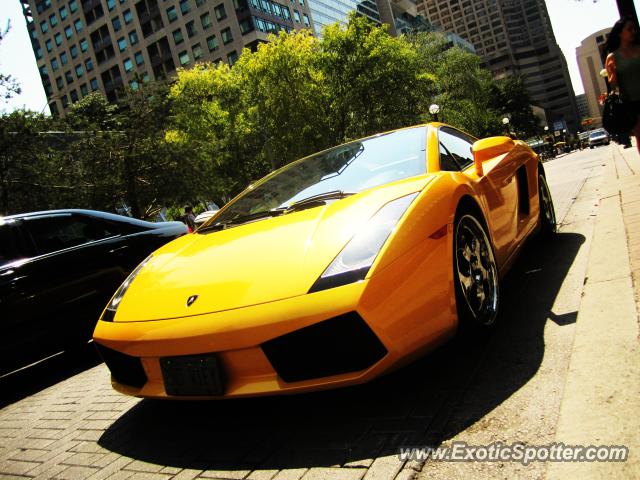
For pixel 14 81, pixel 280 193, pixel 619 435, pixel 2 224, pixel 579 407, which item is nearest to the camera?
pixel 619 435

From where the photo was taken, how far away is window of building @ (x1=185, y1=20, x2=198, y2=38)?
60.8 metres

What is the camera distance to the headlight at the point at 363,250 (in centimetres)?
197

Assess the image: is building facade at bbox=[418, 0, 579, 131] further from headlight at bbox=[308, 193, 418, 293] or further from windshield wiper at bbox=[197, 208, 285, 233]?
headlight at bbox=[308, 193, 418, 293]

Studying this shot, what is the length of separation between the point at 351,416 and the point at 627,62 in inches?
143

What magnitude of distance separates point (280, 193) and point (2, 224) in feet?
8.46

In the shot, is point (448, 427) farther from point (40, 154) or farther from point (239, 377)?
point (40, 154)

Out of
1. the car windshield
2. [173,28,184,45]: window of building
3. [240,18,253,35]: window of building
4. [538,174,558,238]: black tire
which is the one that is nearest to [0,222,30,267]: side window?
the car windshield

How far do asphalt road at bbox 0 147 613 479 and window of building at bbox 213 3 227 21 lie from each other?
61.4 metres

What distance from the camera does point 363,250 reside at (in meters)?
2.09

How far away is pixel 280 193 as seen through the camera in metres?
3.27

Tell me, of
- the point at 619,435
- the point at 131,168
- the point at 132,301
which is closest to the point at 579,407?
the point at 619,435

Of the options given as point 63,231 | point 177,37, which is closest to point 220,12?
point 177,37

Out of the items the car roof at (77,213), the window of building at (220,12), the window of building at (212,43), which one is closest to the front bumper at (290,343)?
the car roof at (77,213)

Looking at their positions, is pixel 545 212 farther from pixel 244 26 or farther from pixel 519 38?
pixel 519 38
